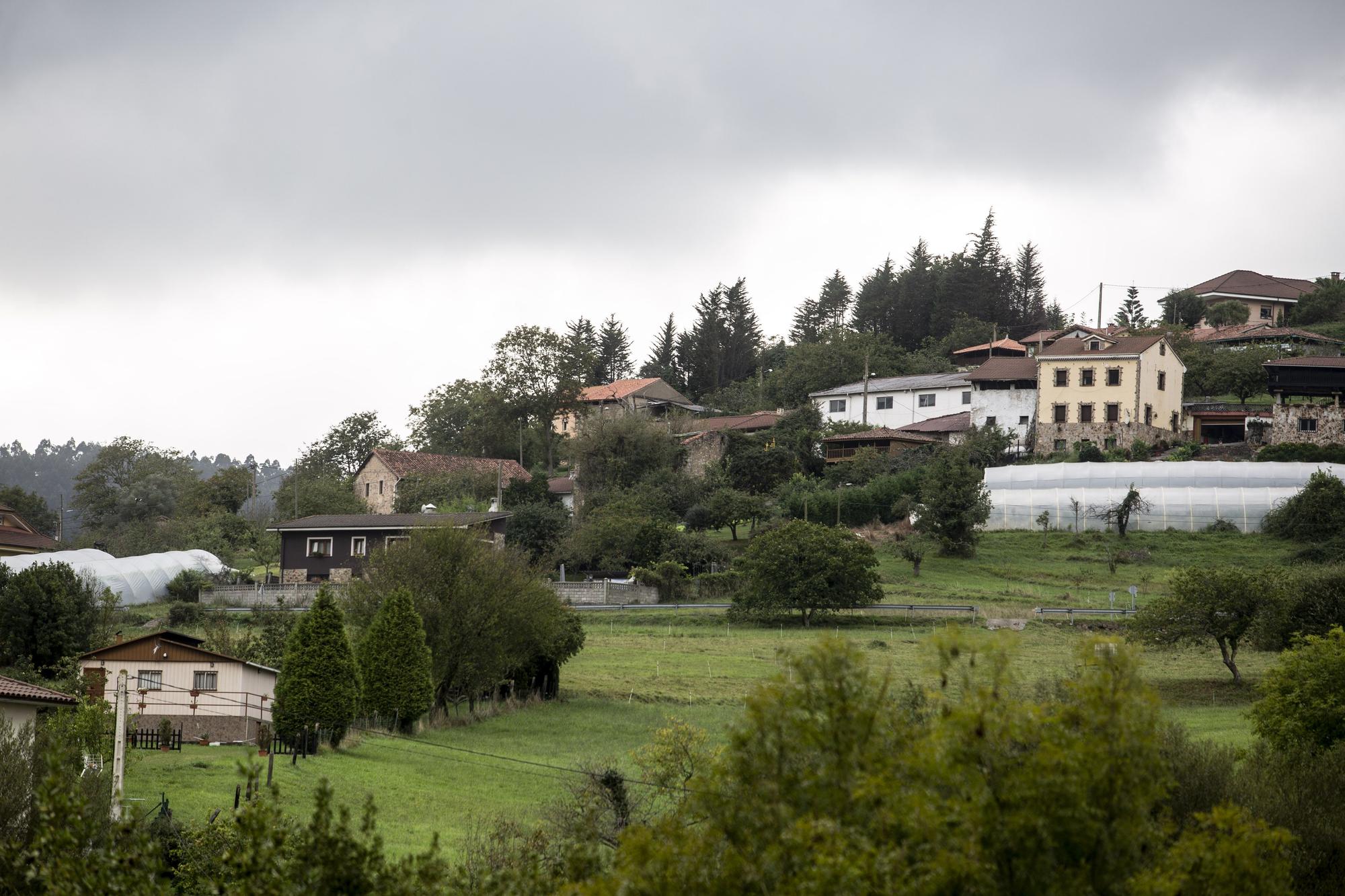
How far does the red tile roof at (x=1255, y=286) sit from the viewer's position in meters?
115

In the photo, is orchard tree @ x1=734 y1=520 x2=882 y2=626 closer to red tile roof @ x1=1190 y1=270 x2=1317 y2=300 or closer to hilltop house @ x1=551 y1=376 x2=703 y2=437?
hilltop house @ x1=551 y1=376 x2=703 y2=437

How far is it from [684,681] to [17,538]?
58.6 m

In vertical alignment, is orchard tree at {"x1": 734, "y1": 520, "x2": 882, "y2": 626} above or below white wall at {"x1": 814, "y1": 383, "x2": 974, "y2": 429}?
below

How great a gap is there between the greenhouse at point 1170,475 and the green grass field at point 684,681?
13.0 ft

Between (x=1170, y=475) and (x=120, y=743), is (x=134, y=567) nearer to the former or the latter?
(x=120, y=743)

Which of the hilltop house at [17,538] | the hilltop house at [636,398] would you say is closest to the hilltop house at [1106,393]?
the hilltop house at [636,398]

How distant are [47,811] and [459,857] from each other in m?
10.8

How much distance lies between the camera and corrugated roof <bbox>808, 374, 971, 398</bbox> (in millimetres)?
87938

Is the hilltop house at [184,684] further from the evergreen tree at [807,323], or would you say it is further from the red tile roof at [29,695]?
the evergreen tree at [807,323]

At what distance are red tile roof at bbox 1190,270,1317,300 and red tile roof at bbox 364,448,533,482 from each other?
214ft

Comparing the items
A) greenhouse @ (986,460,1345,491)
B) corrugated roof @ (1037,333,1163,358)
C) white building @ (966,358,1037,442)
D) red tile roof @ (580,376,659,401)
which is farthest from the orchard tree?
red tile roof @ (580,376,659,401)

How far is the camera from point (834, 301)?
432 ft

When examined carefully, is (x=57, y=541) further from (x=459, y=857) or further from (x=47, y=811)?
(x=47, y=811)

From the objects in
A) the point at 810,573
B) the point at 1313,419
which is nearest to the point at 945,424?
the point at 1313,419
